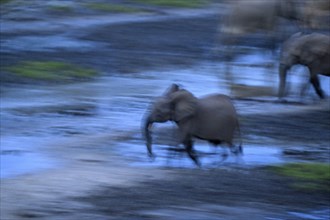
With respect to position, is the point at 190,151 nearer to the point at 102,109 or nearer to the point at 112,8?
the point at 102,109

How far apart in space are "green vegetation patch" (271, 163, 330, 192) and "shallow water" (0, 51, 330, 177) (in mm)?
461

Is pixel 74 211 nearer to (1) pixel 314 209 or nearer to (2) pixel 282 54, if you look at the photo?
(1) pixel 314 209

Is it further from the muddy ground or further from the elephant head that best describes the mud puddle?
the elephant head

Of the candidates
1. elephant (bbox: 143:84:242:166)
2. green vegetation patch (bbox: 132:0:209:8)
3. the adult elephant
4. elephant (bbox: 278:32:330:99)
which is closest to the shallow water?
elephant (bbox: 143:84:242:166)

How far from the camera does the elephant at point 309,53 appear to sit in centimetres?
1383

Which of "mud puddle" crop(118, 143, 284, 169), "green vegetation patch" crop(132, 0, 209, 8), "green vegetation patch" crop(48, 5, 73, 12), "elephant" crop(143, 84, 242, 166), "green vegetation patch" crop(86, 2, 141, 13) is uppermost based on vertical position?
"elephant" crop(143, 84, 242, 166)

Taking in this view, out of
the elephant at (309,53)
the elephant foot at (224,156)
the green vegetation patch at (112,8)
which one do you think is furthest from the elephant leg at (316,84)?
the green vegetation patch at (112,8)

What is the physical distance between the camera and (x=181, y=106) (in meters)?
10.4

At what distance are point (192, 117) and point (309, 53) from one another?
12.9 ft

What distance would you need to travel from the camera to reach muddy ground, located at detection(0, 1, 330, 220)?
857 cm

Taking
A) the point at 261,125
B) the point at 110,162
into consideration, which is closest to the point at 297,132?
the point at 261,125

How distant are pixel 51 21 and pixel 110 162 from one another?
13.3 meters

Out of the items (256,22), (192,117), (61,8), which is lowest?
(61,8)

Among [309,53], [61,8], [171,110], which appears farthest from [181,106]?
[61,8]
